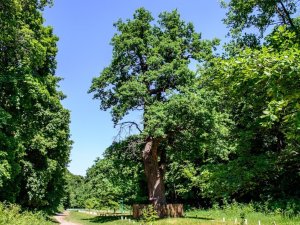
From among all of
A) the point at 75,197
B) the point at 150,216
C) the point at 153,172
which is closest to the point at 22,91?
the point at 150,216

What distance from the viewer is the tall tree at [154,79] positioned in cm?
2505

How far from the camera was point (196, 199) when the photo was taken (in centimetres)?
4697

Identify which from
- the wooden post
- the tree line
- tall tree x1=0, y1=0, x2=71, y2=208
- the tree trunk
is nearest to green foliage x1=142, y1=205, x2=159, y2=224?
the tree line

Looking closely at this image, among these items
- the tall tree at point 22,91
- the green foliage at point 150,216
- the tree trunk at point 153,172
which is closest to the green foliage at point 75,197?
the tall tree at point 22,91

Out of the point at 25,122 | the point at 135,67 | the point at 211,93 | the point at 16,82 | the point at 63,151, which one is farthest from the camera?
the point at 63,151

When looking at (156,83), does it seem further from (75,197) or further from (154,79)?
(75,197)

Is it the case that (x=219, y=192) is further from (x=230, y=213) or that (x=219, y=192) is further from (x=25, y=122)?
(x=230, y=213)

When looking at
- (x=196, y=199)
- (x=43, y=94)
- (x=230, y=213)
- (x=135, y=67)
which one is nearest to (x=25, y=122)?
(x=43, y=94)

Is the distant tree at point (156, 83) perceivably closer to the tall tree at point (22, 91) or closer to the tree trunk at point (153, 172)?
the tree trunk at point (153, 172)

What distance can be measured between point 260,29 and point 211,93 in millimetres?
8444

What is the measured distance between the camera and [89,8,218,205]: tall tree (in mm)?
25047

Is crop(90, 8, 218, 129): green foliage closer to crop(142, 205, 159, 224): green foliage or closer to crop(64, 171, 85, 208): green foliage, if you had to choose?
crop(142, 205, 159, 224): green foliage

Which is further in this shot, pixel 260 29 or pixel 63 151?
pixel 63 151

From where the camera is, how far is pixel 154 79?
91.1ft
